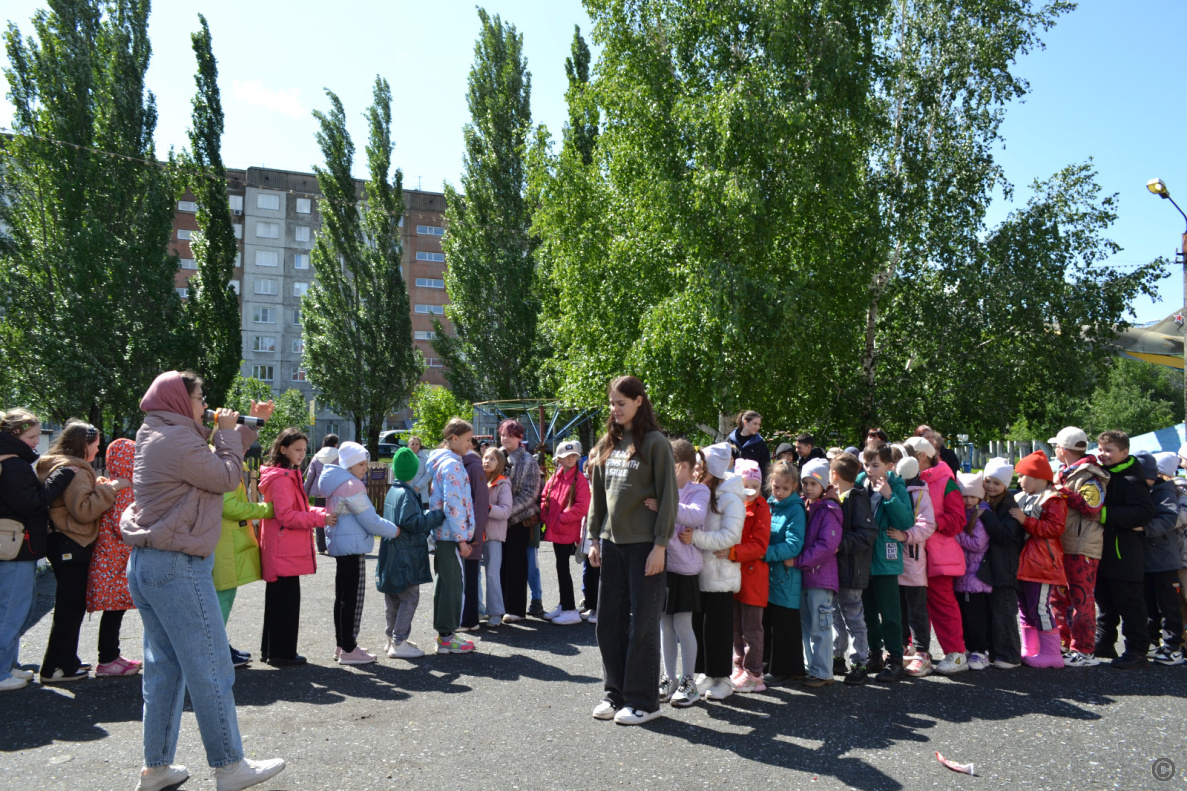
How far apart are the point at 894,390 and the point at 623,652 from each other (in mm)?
16431

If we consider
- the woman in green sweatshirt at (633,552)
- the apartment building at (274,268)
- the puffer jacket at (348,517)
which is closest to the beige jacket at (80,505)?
the puffer jacket at (348,517)

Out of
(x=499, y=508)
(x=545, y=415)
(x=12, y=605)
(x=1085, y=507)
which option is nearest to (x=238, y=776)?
(x=12, y=605)

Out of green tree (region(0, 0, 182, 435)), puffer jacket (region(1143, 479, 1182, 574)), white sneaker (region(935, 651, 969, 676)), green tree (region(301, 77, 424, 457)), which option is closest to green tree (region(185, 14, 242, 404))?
green tree (region(0, 0, 182, 435))

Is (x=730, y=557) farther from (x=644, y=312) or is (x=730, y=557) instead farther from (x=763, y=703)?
(x=644, y=312)

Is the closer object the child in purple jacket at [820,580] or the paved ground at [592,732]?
the paved ground at [592,732]

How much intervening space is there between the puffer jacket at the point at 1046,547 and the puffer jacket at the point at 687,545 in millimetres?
3151

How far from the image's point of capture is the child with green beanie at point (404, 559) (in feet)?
22.8

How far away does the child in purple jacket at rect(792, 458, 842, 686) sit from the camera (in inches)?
239

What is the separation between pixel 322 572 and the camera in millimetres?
11852

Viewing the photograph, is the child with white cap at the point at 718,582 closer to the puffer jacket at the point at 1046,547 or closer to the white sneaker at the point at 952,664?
the white sneaker at the point at 952,664

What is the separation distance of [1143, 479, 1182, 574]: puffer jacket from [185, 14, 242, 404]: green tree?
2921 centimetres

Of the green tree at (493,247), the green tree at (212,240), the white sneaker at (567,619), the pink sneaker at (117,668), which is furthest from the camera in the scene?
the green tree at (493,247)

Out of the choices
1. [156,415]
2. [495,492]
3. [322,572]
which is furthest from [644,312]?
[156,415]

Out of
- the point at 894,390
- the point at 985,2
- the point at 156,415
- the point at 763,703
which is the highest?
the point at 985,2
